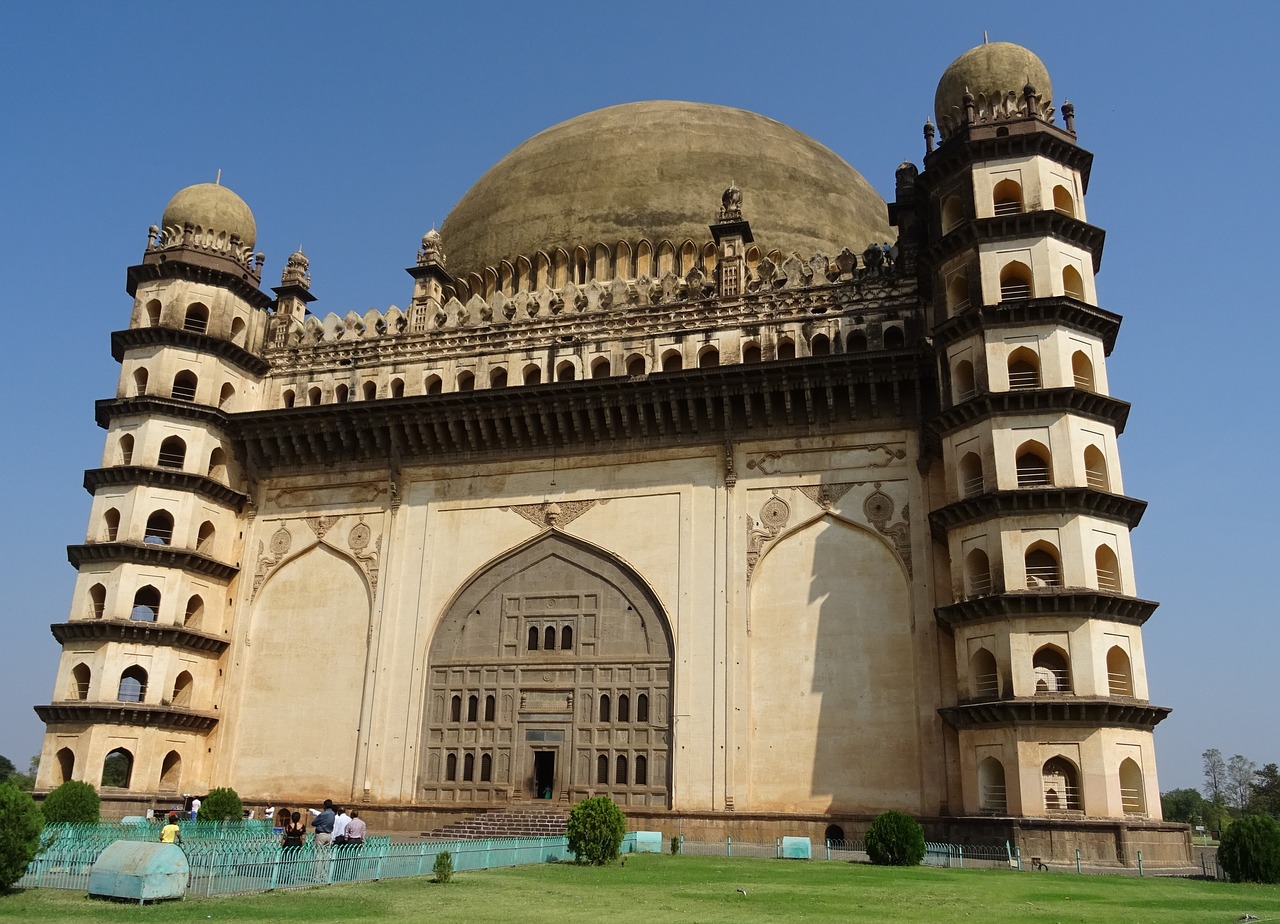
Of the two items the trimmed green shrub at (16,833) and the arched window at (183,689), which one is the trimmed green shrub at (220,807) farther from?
the trimmed green shrub at (16,833)

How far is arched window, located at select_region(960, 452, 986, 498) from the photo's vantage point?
2098cm

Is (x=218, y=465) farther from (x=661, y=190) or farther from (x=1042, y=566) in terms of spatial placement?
(x=1042, y=566)

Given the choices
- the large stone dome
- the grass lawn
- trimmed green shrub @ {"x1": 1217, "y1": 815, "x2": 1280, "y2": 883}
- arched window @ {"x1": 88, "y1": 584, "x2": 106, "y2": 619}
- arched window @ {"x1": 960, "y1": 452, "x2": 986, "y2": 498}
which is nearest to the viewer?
the grass lawn

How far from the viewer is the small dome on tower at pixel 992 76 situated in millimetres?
23078

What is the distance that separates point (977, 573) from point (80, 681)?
61.7 ft

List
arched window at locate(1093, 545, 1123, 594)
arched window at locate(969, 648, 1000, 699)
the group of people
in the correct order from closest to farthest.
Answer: the group of people
arched window at locate(969, 648, 1000, 699)
arched window at locate(1093, 545, 1123, 594)

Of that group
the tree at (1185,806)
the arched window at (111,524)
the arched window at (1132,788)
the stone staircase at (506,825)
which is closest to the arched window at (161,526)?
the arched window at (111,524)

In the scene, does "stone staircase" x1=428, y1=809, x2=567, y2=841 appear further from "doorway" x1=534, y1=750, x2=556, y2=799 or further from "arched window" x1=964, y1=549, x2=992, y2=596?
"arched window" x1=964, y1=549, x2=992, y2=596

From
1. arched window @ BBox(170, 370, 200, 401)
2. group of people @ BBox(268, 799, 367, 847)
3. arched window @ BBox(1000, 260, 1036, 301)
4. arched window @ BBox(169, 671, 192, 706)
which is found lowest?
group of people @ BBox(268, 799, 367, 847)

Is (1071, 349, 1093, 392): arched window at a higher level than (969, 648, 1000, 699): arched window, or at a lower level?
higher

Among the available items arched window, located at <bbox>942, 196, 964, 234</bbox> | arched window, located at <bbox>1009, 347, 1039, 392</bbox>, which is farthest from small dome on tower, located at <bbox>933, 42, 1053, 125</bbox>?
arched window, located at <bbox>1009, 347, 1039, 392</bbox>

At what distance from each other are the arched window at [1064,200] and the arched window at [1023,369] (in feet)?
11.2

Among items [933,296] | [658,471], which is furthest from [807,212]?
[658,471]

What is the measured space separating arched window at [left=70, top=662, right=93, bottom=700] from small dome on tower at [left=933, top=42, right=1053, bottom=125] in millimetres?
21928
